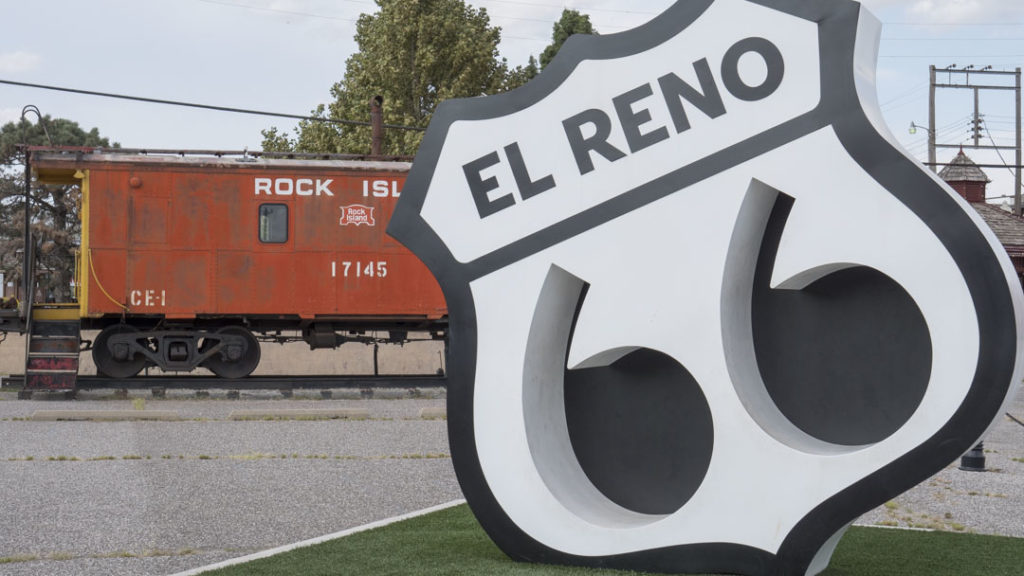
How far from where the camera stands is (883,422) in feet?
15.4

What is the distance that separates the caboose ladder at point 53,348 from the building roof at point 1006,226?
926 inches

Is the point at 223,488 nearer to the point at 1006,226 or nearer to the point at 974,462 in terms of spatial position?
the point at 974,462

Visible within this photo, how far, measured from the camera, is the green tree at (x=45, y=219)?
45.3 m

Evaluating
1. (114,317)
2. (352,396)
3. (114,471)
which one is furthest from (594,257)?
(114,317)

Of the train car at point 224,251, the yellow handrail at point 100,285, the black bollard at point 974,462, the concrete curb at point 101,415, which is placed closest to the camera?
the black bollard at point 974,462

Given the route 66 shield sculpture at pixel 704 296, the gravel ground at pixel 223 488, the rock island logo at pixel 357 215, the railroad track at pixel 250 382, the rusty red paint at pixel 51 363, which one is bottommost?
the gravel ground at pixel 223 488

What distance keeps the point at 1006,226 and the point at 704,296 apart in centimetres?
3077

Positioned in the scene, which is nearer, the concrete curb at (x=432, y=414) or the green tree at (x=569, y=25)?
the concrete curb at (x=432, y=414)

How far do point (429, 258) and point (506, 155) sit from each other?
66 centimetres

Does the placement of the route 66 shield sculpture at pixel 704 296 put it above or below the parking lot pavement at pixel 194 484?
above

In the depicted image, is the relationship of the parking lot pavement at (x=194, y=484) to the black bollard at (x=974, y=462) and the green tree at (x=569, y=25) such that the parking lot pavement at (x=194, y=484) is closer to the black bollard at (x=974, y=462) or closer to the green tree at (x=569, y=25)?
the black bollard at (x=974, y=462)

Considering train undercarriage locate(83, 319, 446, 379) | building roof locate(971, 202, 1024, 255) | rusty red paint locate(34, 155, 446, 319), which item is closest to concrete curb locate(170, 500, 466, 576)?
rusty red paint locate(34, 155, 446, 319)

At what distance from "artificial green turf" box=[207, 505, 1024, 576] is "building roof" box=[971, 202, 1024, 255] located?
996 inches

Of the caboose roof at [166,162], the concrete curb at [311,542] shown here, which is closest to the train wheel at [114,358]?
the caboose roof at [166,162]
